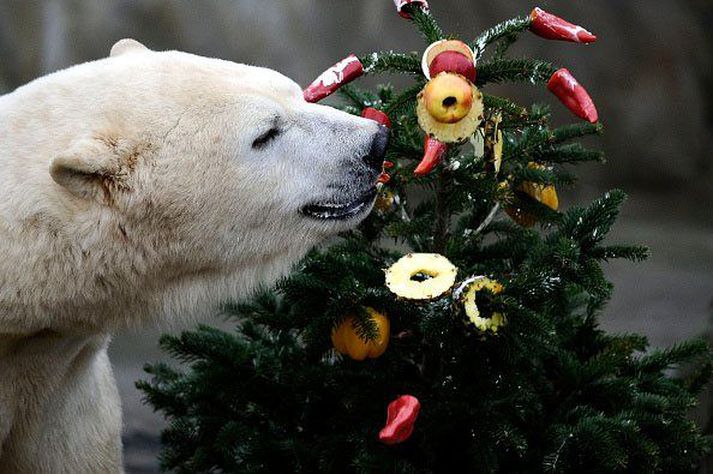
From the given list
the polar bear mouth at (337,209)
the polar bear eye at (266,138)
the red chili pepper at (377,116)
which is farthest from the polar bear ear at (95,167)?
the red chili pepper at (377,116)

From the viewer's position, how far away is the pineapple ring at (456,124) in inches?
67.0

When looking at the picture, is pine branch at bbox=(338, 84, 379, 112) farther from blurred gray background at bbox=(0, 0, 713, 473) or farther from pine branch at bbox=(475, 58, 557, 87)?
blurred gray background at bbox=(0, 0, 713, 473)

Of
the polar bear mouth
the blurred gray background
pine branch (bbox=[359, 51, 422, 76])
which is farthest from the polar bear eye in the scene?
the blurred gray background

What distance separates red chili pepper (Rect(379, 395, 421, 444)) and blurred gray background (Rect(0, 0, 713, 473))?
209cm

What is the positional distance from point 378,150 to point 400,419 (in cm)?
50

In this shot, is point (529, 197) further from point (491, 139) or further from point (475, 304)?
Answer: point (475, 304)

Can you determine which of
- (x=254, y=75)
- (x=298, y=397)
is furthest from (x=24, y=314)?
(x=298, y=397)

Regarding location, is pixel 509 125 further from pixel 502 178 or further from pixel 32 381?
pixel 32 381

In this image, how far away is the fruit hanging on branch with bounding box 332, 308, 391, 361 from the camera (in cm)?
186

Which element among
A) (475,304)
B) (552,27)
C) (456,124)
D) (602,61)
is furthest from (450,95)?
(602,61)

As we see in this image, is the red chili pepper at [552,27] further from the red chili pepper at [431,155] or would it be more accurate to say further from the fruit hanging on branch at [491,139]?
the red chili pepper at [431,155]

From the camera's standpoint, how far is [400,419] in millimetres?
1777

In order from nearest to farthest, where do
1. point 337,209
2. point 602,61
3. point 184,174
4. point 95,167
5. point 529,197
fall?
point 95,167, point 184,174, point 337,209, point 529,197, point 602,61

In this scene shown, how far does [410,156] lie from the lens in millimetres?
2000
